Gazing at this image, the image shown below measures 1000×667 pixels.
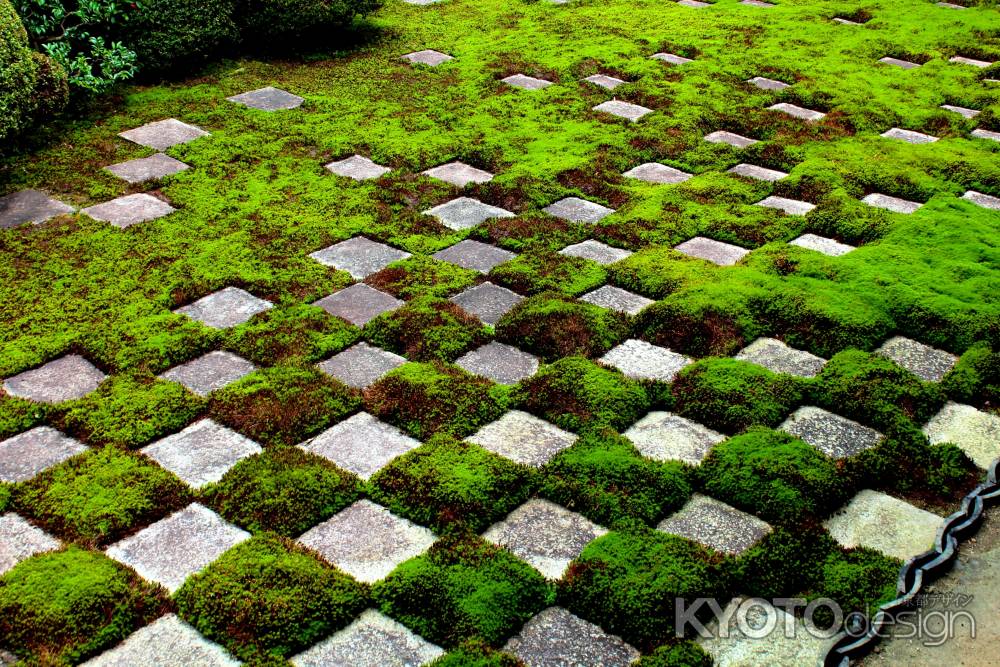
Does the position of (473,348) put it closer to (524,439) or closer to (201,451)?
(524,439)

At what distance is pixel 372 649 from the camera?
285cm

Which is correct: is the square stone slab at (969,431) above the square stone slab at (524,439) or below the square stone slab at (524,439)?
above

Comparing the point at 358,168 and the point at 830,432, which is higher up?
the point at 358,168

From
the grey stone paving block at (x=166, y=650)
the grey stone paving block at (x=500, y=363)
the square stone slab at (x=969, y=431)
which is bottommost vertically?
the grey stone paving block at (x=166, y=650)

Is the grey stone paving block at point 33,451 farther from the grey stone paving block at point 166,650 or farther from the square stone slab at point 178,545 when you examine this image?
the grey stone paving block at point 166,650

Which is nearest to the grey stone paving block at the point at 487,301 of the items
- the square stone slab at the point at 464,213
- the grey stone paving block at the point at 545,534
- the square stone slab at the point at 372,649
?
the square stone slab at the point at 464,213

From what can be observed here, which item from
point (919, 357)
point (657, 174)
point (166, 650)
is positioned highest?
point (657, 174)

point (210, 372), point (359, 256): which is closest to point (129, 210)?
point (359, 256)

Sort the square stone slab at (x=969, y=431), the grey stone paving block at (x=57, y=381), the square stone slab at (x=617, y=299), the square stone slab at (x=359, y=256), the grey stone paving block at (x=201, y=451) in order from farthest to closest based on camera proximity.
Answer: the square stone slab at (x=359, y=256)
the square stone slab at (x=617, y=299)
the grey stone paving block at (x=57, y=381)
the square stone slab at (x=969, y=431)
the grey stone paving block at (x=201, y=451)

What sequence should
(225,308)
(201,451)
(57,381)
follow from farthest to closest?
(225,308)
(57,381)
(201,451)

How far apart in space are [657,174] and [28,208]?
3.95 metres

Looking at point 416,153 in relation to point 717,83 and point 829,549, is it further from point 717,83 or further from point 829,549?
point 829,549

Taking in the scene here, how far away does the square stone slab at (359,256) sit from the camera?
4.98 metres

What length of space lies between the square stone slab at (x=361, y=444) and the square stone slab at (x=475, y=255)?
4.64ft
